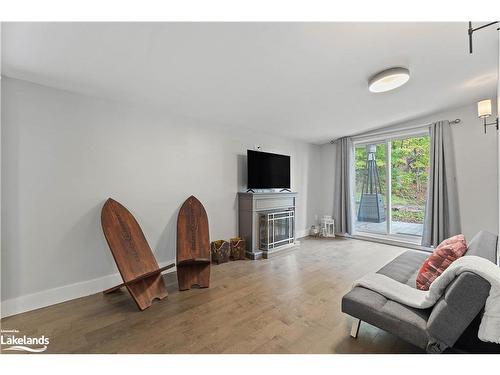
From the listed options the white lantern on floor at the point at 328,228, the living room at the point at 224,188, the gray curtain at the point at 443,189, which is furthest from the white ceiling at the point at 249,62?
the white lantern on floor at the point at 328,228

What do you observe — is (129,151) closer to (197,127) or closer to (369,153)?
(197,127)

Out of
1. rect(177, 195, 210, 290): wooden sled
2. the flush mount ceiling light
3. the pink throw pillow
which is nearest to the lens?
the pink throw pillow

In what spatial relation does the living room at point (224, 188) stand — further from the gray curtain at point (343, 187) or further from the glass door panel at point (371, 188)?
the gray curtain at point (343, 187)

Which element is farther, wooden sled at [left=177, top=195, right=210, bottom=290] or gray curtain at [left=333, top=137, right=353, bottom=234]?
gray curtain at [left=333, top=137, right=353, bottom=234]

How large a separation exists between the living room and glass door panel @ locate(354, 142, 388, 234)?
623 millimetres

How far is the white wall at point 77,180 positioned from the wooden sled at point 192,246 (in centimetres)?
21


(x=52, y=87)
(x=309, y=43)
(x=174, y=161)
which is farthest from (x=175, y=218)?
(x=309, y=43)

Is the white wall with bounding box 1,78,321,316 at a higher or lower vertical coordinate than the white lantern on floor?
higher

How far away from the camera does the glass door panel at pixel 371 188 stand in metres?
4.66

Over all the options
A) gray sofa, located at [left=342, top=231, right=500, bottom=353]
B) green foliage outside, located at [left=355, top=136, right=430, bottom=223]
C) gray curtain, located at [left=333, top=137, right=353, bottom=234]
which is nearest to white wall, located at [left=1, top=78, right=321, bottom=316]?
gray sofa, located at [left=342, top=231, right=500, bottom=353]

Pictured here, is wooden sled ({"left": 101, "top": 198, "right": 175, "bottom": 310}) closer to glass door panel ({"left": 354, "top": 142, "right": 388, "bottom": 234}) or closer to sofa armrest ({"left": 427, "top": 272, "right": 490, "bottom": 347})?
sofa armrest ({"left": 427, "top": 272, "right": 490, "bottom": 347})

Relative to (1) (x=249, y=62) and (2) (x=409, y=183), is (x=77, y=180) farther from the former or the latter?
(2) (x=409, y=183)

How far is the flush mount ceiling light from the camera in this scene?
2.26 meters

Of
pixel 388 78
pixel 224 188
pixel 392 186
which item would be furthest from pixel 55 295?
pixel 392 186
